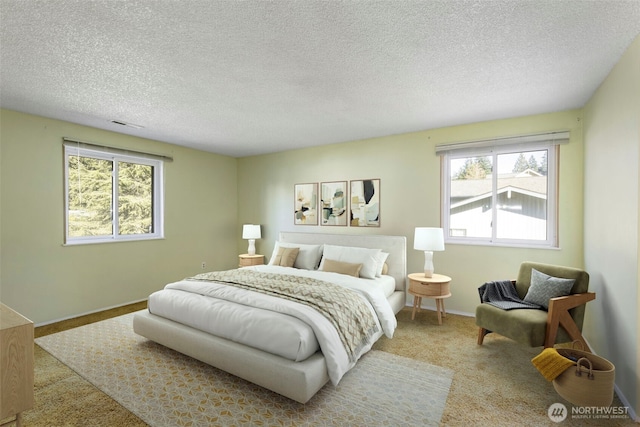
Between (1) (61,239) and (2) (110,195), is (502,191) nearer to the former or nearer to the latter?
(2) (110,195)

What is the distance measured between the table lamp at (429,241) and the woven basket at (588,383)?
1.71 meters

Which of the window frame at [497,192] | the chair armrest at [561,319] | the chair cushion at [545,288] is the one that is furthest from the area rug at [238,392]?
the window frame at [497,192]

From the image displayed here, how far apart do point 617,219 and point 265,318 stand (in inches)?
110

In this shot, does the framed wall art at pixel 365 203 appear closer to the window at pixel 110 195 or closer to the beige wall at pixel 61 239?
the beige wall at pixel 61 239

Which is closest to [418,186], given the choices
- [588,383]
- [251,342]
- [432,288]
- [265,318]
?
[432,288]

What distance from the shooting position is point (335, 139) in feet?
15.1

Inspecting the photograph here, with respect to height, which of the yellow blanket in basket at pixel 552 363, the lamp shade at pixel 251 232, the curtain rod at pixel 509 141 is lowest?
the yellow blanket in basket at pixel 552 363

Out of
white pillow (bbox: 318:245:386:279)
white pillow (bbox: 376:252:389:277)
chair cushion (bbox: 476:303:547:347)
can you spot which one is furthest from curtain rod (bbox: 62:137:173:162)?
chair cushion (bbox: 476:303:547:347)

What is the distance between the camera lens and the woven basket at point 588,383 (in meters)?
1.79

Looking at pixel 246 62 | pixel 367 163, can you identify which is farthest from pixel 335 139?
pixel 246 62

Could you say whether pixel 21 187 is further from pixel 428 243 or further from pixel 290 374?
pixel 428 243

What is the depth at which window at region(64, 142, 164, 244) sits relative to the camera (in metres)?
3.87

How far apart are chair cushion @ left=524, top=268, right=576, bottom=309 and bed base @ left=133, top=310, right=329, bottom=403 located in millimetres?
2159

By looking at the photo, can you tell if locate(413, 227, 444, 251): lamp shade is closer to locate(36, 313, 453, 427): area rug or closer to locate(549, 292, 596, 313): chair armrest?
locate(549, 292, 596, 313): chair armrest
